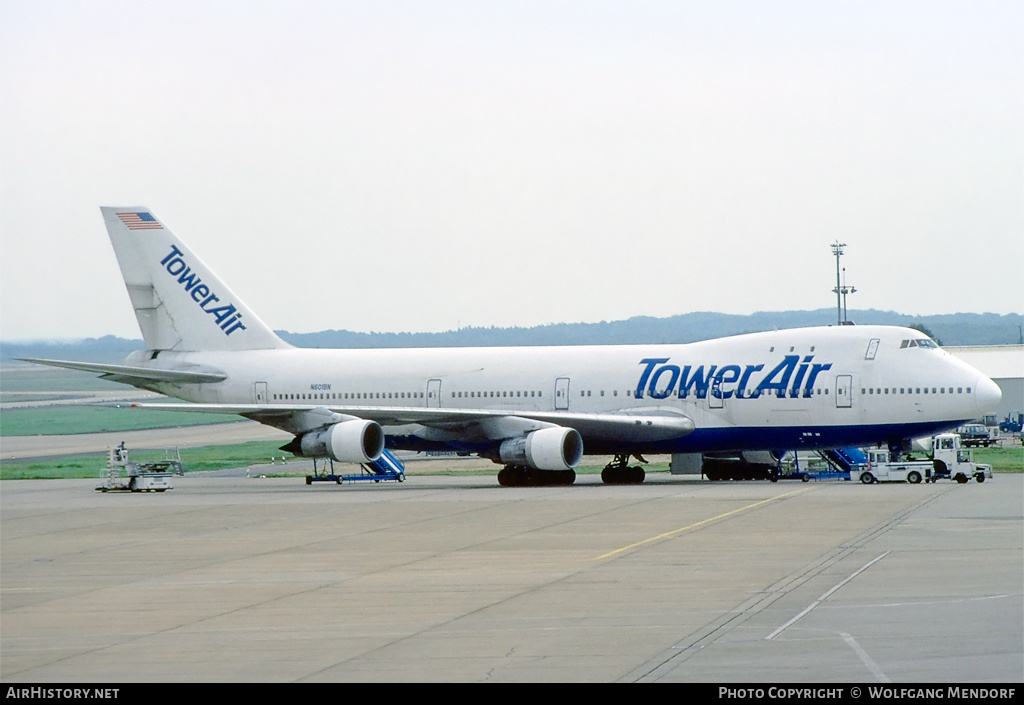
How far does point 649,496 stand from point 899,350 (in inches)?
367

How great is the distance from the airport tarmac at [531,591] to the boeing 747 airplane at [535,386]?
5.81 m

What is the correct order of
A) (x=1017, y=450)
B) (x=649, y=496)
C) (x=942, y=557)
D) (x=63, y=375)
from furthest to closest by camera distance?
(x=63, y=375) < (x=1017, y=450) < (x=649, y=496) < (x=942, y=557)

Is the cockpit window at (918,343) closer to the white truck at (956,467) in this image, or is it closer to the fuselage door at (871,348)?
the fuselage door at (871,348)

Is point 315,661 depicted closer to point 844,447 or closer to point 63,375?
point 844,447

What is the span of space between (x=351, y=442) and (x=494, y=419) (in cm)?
431

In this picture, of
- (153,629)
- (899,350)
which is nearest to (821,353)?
(899,350)

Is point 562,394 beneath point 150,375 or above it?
beneath

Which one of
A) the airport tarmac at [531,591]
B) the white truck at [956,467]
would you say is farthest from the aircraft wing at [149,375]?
the white truck at [956,467]

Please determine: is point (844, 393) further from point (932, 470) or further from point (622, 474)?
point (622, 474)

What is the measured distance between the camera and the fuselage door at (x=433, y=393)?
1875 inches

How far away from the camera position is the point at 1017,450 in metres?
61.6

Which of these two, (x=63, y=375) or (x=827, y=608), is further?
(x=63, y=375)

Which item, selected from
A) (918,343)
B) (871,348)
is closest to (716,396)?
(871,348)

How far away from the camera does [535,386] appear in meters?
46.1
